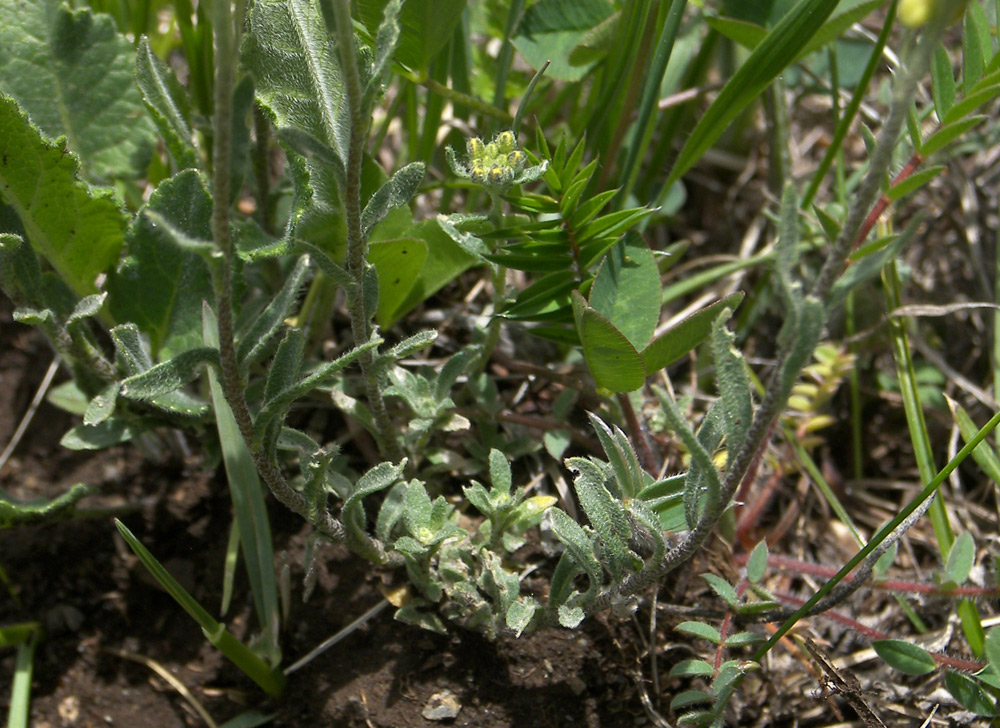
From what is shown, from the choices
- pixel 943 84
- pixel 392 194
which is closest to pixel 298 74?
pixel 392 194

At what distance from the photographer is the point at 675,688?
180 centimetres

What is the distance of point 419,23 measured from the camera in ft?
5.76

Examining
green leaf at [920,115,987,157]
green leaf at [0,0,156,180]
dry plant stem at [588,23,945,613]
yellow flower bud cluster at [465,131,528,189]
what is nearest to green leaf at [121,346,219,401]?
yellow flower bud cluster at [465,131,528,189]

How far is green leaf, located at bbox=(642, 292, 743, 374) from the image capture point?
1.58m

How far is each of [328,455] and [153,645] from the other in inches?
37.5

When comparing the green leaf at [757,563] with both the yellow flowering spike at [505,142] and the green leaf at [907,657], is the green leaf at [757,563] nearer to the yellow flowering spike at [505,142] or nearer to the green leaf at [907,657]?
the green leaf at [907,657]

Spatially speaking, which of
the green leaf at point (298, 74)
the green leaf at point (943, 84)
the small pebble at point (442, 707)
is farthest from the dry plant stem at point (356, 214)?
the green leaf at point (943, 84)

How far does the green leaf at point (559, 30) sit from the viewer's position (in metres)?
2.10

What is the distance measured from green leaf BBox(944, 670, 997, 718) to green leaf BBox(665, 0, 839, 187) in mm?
1244

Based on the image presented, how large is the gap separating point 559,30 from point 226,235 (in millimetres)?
1344

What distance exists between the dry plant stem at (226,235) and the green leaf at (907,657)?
3.66ft

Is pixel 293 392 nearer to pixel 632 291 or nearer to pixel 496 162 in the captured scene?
pixel 496 162

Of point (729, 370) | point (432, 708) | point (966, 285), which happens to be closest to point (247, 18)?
point (729, 370)

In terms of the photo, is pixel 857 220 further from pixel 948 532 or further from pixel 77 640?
pixel 77 640
